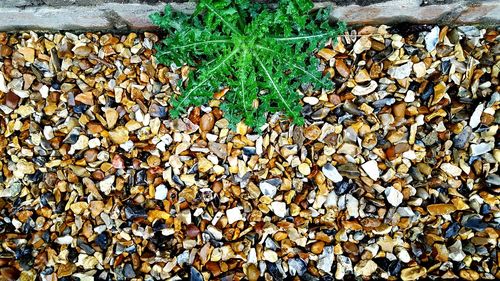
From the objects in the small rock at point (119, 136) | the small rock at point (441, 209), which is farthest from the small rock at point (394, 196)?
the small rock at point (119, 136)

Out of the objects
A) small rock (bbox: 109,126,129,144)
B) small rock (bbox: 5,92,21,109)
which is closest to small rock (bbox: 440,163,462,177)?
small rock (bbox: 109,126,129,144)

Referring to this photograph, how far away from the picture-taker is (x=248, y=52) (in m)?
2.38

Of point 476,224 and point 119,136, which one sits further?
point 119,136

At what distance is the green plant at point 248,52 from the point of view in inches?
94.3

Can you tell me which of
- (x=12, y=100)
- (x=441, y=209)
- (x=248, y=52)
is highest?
(x=248, y=52)

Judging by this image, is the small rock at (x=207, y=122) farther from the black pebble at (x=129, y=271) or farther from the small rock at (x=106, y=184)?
the black pebble at (x=129, y=271)

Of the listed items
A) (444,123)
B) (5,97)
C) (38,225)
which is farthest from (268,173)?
(5,97)

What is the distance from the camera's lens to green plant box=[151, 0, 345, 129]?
7.86 ft

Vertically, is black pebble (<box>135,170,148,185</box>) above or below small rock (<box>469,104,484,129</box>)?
below

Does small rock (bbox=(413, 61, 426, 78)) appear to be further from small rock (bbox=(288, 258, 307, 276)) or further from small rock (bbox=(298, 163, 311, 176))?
small rock (bbox=(288, 258, 307, 276))

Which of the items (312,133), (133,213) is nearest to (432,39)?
(312,133)

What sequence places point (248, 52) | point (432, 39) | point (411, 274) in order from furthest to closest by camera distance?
point (432, 39) < point (411, 274) < point (248, 52)

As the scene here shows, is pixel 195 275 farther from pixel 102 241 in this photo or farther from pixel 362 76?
→ pixel 362 76

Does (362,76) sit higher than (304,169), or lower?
higher
